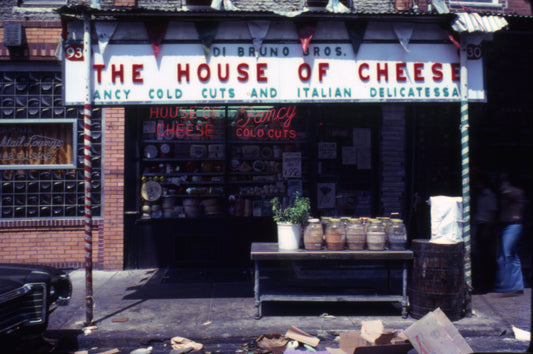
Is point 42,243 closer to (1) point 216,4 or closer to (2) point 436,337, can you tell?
(1) point 216,4

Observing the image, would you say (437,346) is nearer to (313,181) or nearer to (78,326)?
(78,326)

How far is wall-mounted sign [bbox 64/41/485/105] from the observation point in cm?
639

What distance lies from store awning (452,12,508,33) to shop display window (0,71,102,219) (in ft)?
22.0

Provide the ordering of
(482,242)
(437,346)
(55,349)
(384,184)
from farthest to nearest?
1. (384,184)
2. (482,242)
3. (55,349)
4. (437,346)

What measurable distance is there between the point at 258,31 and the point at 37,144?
5466 mm

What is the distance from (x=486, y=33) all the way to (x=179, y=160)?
19.9ft

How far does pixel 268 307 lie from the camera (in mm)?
6820

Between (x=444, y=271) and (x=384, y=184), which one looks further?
(x=384, y=184)

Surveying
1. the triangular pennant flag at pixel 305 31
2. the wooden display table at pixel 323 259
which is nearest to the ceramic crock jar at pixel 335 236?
the wooden display table at pixel 323 259

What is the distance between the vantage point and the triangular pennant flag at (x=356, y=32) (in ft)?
21.6

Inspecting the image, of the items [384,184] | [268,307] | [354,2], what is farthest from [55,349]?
[354,2]

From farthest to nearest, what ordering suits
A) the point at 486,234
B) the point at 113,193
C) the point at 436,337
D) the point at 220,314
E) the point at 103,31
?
the point at 113,193 < the point at 486,234 < the point at 220,314 < the point at 103,31 < the point at 436,337

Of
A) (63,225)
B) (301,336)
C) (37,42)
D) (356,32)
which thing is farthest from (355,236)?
(37,42)

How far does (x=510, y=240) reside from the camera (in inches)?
281
